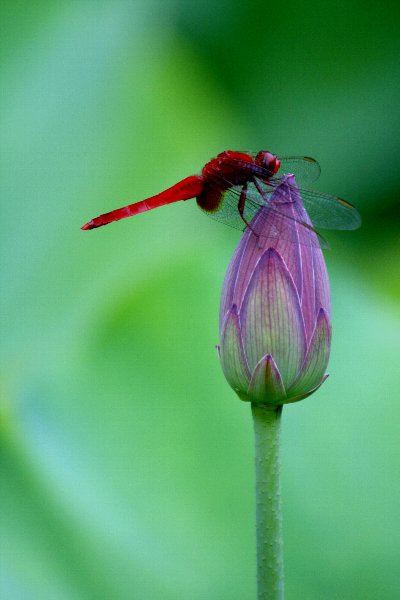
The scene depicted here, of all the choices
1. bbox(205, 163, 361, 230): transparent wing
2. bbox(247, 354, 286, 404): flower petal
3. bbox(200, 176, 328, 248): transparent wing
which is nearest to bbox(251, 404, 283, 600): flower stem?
bbox(247, 354, 286, 404): flower petal

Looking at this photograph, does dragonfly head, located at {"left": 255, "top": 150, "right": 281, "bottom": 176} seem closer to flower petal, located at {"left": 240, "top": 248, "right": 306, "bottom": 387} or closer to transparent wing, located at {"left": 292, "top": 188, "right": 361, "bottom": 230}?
transparent wing, located at {"left": 292, "top": 188, "right": 361, "bottom": 230}

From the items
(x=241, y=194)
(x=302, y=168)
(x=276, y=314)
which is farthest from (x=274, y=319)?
(x=302, y=168)

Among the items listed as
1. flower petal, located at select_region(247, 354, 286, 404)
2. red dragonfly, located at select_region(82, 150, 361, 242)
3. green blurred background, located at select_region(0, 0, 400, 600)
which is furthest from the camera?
green blurred background, located at select_region(0, 0, 400, 600)

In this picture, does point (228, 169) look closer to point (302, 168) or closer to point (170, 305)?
point (302, 168)

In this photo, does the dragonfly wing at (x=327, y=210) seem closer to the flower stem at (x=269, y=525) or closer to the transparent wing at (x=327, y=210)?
the transparent wing at (x=327, y=210)

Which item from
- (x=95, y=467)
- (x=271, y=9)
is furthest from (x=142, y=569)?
(x=271, y=9)

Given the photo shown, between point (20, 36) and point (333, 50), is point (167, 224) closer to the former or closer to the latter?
point (20, 36)
